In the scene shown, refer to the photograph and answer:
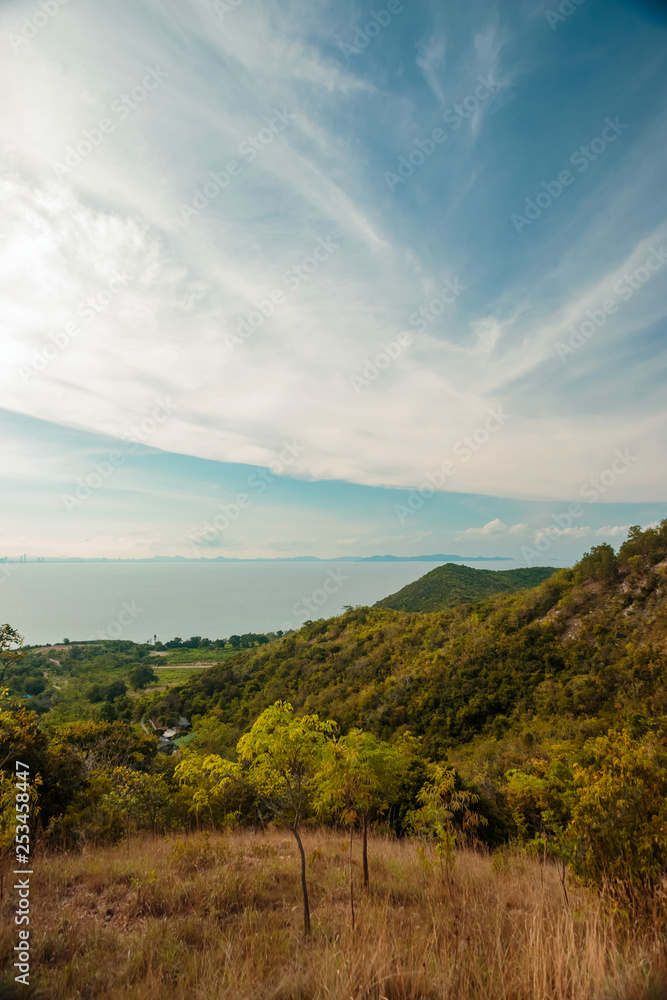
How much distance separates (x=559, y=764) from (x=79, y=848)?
10309mm

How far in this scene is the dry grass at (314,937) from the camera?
8.16ft

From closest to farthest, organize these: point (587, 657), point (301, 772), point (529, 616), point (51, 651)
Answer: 1. point (301, 772)
2. point (587, 657)
3. point (529, 616)
4. point (51, 651)

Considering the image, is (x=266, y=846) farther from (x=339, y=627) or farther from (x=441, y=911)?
(x=339, y=627)

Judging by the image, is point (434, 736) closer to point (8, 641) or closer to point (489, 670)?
point (489, 670)

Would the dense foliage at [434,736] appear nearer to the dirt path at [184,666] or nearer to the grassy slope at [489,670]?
the grassy slope at [489,670]

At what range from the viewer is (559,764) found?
9.14 meters

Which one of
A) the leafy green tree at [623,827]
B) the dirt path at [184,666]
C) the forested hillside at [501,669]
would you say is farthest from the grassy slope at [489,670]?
the dirt path at [184,666]

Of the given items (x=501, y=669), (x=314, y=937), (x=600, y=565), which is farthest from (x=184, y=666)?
(x=314, y=937)

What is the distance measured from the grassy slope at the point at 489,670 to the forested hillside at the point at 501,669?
0.11 metres

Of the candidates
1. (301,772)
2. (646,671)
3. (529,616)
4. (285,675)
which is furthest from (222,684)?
(301,772)

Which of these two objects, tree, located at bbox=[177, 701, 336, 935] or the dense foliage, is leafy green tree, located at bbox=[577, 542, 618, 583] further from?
tree, located at bbox=[177, 701, 336, 935]

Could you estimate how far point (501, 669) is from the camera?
1373 inches

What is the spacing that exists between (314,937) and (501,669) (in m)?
36.5

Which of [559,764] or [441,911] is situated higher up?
[441,911]
